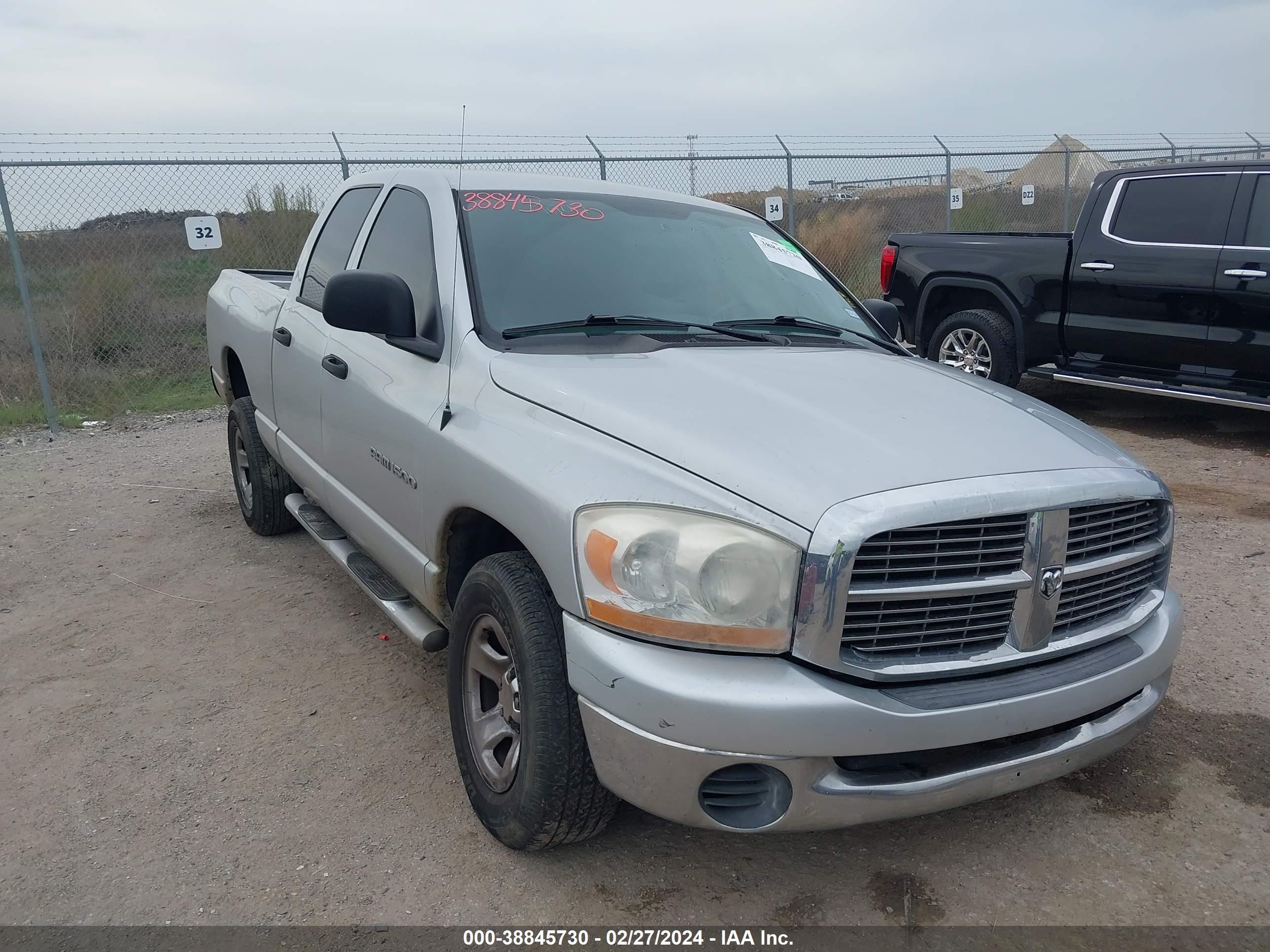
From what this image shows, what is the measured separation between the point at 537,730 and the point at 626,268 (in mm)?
1697

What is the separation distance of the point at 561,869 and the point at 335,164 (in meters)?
8.36

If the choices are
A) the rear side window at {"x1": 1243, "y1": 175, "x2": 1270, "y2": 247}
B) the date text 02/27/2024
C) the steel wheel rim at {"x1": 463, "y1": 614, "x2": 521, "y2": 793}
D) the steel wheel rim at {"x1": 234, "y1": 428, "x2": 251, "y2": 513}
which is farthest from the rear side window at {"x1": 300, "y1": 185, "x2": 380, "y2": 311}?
the rear side window at {"x1": 1243, "y1": 175, "x2": 1270, "y2": 247}

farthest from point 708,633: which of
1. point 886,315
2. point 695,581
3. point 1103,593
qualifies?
point 886,315

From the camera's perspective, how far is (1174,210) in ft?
23.6

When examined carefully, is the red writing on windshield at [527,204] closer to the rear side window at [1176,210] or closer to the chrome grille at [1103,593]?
the chrome grille at [1103,593]

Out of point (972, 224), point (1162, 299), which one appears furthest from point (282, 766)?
point (972, 224)

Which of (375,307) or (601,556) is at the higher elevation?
(375,307)

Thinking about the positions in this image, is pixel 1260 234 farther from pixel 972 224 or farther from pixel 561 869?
pixel 972 224

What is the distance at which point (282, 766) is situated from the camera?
3248mm

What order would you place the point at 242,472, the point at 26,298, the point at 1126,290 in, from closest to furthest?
the point at 242,472 < the point at 1126,290 < the point at 26,298

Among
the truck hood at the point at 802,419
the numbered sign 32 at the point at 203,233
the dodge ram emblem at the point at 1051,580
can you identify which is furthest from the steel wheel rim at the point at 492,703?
the numbered sign 32 at the point at 203,233

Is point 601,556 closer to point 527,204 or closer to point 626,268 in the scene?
point 626,268

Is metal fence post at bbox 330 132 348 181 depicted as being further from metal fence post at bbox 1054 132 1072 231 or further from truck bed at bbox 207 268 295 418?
metal fence post at bbox 1054 132 1072 231

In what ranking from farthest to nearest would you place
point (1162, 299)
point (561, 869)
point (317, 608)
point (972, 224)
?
point (972, 224) < point (1162, 299) < point (317, 608) < point (561, 869)
